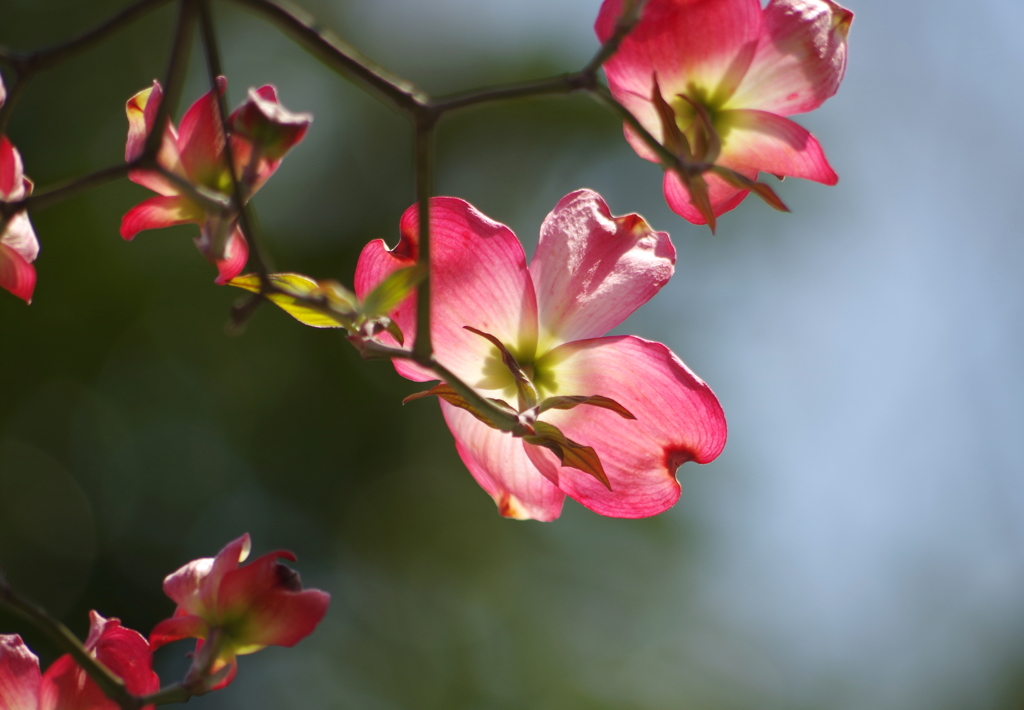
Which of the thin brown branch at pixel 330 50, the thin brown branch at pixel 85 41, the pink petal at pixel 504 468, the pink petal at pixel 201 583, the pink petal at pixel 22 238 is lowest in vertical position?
the pink petal at pixel 201 583

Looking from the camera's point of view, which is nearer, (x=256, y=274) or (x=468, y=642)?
(x=256, y=274)

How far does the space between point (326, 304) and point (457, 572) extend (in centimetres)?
358

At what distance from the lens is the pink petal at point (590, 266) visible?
303 mm

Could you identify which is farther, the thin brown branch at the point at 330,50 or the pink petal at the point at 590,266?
the pink petal at the point at 590,266

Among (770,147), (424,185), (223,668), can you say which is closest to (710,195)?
(770,147)

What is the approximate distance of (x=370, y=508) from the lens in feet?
12.1

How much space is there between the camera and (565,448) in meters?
0.24

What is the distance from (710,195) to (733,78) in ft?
0.14

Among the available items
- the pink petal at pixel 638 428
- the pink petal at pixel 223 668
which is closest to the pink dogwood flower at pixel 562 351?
the pink petal at pixel 638 428

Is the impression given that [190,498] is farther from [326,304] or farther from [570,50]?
[326,304]

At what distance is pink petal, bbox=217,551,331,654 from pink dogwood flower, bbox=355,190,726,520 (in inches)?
3.0

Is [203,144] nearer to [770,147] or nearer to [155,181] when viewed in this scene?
[155,181]

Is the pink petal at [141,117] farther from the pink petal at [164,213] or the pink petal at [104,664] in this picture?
the pink petal at [104,664]

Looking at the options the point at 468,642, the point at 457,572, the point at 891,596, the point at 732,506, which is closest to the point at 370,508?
the point at 457,572
